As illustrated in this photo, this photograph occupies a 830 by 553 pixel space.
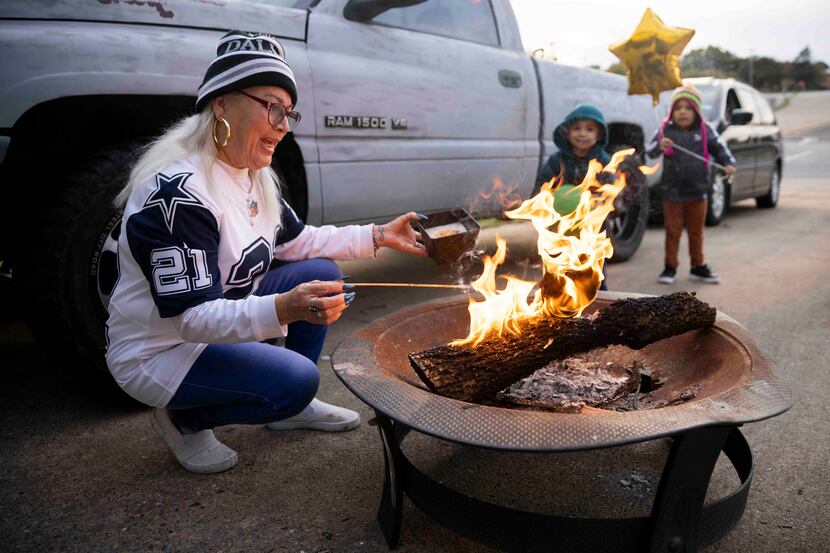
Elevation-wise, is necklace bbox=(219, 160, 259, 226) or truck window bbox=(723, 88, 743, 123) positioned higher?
truck window bbox=(723, 88, 743, 123)

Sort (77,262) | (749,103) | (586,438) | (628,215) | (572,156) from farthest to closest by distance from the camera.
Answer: (749,103) → (628,215) → (572,156) → (77,262) → (586,438)

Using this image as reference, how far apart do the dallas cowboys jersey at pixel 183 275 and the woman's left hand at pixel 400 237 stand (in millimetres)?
442

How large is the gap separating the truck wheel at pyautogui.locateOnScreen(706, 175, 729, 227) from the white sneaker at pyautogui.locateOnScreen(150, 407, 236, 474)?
6.87m

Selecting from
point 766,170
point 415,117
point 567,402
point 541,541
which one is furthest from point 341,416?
point 766,170

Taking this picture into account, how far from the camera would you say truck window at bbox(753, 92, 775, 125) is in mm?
8898

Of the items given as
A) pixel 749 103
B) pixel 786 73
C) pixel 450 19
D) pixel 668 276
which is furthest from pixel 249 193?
pixel 786 73

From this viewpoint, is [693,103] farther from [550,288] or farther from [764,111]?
[764,111]

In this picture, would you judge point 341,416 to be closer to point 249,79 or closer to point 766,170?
point 249,79

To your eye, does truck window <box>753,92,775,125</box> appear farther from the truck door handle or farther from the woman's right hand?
the woman's right hand

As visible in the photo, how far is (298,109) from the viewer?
3213mm

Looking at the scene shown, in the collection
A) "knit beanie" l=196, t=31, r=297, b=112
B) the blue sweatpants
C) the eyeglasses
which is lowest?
the blue sweatpants

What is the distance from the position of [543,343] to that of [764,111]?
8.95 metres

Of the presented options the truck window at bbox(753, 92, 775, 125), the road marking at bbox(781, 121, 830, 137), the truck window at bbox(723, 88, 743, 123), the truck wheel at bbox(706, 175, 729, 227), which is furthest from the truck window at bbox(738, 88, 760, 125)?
the road marking at bbox(781, 121, 830, 137)

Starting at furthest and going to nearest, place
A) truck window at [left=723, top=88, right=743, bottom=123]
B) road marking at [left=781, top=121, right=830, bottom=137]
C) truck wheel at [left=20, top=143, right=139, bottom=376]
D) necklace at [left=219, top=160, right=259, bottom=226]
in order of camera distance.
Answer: road marking at [left=781, top=121, right=830, bottom=137] < truck window at [left=723, top=88, right=743, bottom=123] < truck wheel at [left=20, top=143, right=139, bottom=376] < necklace at [left=219, top=160, right=259, bottom=226]
